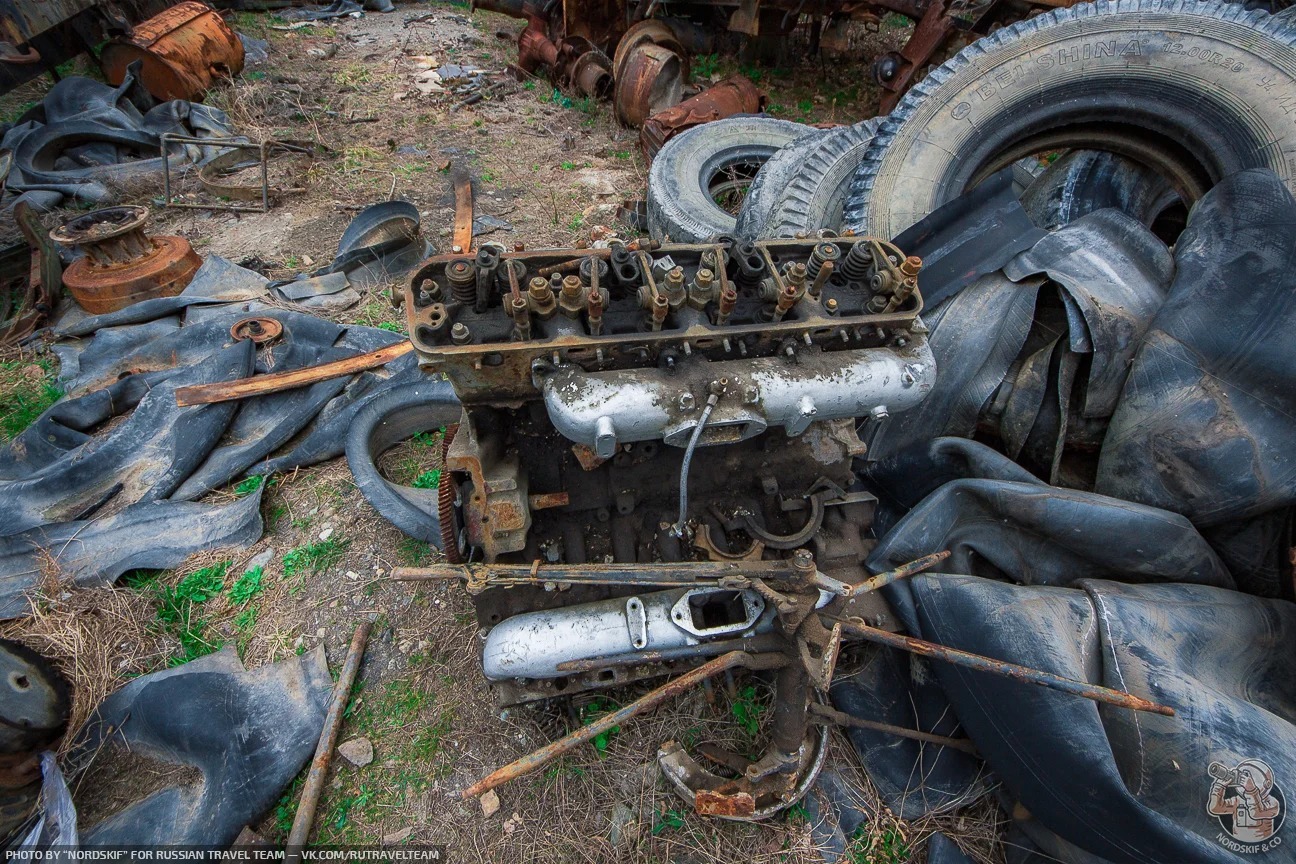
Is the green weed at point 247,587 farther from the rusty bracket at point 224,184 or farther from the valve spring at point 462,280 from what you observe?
the rusty bracket at point 224,184

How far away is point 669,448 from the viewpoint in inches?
74.7

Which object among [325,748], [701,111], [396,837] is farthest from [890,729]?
[701,111]

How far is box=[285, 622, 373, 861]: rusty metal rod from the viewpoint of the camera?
1.80m

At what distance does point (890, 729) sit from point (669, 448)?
1.13 m

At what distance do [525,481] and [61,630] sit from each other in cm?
195

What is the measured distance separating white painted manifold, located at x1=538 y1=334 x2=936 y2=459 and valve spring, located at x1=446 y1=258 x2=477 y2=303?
1.08 ft

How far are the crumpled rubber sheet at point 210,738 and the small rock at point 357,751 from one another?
0.10 meters

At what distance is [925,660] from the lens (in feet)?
6.66

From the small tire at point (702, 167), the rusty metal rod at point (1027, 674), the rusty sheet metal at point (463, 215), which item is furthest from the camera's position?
the rusty sheet metal at point (463, 215)

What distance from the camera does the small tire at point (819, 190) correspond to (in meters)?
2.91

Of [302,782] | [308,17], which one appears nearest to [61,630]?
[302,782]

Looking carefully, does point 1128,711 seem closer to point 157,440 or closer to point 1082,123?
point 1082,123

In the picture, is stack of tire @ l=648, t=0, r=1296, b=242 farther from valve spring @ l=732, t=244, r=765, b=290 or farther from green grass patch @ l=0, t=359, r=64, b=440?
green grass patch @ l=0, t=359, r=64, b=440

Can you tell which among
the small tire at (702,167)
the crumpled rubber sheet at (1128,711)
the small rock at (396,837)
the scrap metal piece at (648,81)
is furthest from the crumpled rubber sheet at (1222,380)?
the scrap metal piece at (648,81)
